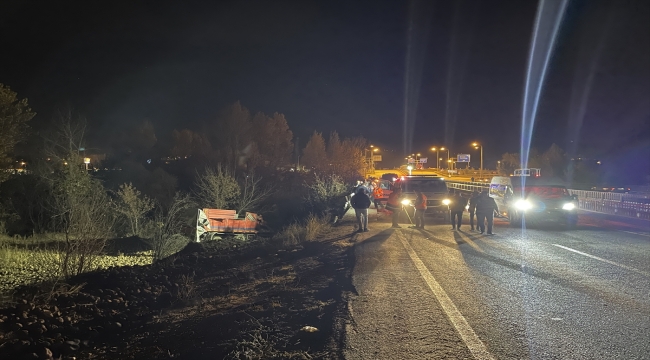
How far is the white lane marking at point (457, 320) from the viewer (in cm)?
586

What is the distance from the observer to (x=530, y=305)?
796 cm

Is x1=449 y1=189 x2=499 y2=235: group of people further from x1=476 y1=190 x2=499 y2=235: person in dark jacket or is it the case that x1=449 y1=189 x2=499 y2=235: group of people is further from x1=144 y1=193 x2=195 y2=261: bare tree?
x1=144 y1=193 x2=195 y2=261: bare tree

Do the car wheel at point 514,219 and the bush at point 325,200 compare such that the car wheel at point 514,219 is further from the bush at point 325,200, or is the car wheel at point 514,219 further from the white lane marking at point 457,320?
the white lane marking at point 457,320

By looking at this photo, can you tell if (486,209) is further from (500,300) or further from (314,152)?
(314,152)

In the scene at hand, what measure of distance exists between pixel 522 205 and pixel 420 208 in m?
4.68

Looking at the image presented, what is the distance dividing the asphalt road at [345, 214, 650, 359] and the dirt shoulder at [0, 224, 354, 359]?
2.12 ft

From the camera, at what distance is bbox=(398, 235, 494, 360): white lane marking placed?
5.86 m

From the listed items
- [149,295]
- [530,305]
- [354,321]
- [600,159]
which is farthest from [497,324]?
[600,159]

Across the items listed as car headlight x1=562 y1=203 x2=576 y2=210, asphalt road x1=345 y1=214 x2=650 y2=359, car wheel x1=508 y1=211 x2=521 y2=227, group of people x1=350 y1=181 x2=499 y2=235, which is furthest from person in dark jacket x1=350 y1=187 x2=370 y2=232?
car headlight x1=562 y1=203 x2=576 y2=210

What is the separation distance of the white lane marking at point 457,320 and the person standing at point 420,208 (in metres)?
7.64

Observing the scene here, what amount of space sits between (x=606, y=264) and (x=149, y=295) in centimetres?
1017

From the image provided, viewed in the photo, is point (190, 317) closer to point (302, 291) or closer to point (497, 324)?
point (302, 291)

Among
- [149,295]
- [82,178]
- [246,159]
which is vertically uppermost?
[246,159]

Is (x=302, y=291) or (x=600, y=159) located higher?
(x=600, y=159)
